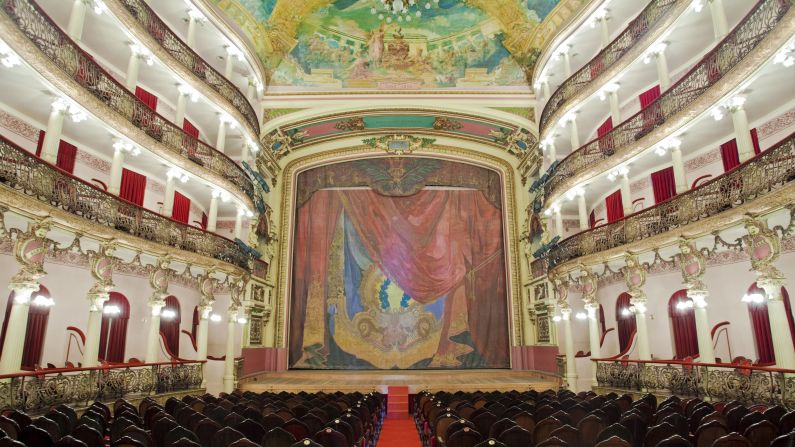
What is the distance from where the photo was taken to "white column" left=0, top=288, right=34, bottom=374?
9.81m

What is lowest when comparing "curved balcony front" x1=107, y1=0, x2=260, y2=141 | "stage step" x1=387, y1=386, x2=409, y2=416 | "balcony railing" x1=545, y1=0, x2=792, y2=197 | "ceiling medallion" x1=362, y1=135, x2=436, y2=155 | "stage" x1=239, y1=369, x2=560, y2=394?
"stage step" x1=387, y1=386, x2=409, y2=416

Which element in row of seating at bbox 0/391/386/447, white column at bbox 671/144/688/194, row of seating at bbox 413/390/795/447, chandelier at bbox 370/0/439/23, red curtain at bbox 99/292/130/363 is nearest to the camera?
row of seating at bbox 413/390/795/447

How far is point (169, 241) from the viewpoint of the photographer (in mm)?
15133

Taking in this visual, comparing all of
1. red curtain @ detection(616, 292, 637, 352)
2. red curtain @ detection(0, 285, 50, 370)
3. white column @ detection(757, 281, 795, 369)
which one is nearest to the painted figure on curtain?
red curtain @ detection(616, 292, 637, 352)

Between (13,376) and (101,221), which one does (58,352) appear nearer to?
(101,221)

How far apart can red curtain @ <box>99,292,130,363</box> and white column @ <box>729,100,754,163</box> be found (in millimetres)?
18502

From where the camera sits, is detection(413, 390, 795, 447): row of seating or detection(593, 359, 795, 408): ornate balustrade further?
detection(593, 359, 795, 408): ornate balustrade

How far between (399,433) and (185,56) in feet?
45.2

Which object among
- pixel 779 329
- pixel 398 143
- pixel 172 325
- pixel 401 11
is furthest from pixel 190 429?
pixel 398 143

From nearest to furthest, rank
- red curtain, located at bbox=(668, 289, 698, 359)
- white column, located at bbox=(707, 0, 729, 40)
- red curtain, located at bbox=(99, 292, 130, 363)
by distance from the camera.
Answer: white column, located at bbox=(707, 0, 729, 40) < red curtain, located at bbox=(99, 292, 130, 363) < red curtain, located at bbox=(668, 289, 698, 359)

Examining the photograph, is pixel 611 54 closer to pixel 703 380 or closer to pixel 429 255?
pixel 703 380

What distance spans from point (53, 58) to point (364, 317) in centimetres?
1738

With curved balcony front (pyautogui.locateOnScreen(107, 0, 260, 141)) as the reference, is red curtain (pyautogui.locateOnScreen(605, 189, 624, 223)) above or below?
below

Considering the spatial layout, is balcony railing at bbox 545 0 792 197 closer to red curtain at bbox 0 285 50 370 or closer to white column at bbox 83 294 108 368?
white column at bbox 83 294 108 368
